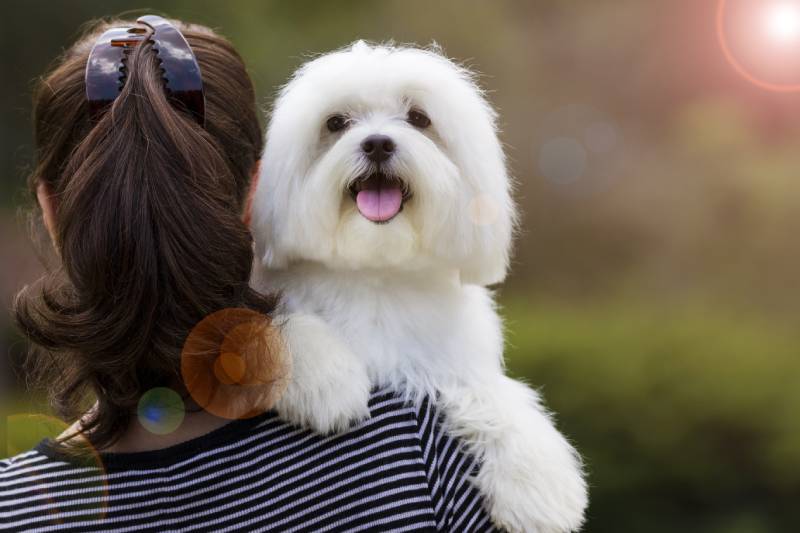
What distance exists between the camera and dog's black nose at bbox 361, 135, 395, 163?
1.82m

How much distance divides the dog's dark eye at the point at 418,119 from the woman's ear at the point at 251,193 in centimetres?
33

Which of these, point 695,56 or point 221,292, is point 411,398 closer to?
point 221,292

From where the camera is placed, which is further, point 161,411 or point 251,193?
point 251,193

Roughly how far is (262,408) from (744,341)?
12.7ft

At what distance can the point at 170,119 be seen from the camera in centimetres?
142

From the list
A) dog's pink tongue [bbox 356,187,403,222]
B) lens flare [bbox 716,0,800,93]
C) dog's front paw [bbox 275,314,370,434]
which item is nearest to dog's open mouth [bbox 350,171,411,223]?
dog's pink tongue [bbox 356,187,403,222]

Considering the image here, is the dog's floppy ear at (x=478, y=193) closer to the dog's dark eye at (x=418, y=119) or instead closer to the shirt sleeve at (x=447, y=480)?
the dog's dark eye at (x=418, y=119)

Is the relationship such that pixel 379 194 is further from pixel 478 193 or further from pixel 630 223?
pixel 630 223

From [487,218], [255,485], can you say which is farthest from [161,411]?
[487,218]

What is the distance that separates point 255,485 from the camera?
1.44 meters

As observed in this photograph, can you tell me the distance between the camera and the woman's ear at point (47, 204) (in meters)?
1.66

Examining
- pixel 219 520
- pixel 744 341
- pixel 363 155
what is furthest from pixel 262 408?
pixel 744 341

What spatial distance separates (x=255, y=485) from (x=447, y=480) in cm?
31

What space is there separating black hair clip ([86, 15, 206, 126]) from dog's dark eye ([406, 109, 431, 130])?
538 mm
